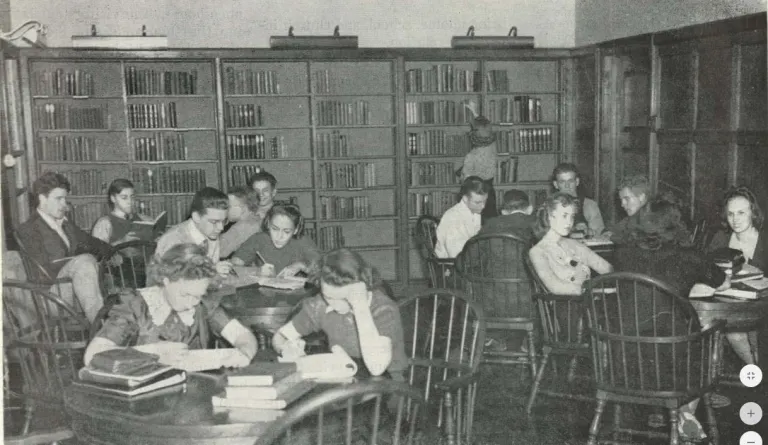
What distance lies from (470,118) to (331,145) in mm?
1294

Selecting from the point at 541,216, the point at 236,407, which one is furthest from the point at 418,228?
the point at 236,407

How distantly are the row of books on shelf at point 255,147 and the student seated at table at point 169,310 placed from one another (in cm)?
410

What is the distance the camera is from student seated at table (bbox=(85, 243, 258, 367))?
2475 millimetres

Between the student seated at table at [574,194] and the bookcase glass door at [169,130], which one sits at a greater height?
the bookcase glass door at [169,130]

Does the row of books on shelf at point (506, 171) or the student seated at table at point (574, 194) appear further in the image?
the row of books on shelf at point (506, 171)

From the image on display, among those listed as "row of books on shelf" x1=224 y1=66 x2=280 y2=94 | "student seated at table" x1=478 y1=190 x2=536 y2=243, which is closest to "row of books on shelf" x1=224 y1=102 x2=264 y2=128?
"row of books on shelf" x1=224 y1=66 x2=280 y2=94

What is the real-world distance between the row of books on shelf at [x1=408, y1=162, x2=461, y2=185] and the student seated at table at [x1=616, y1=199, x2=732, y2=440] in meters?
3.59

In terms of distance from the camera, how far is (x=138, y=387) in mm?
2070

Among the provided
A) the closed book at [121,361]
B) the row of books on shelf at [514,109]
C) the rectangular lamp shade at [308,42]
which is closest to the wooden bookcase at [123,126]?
the rectangular lamp shade at [308,42]

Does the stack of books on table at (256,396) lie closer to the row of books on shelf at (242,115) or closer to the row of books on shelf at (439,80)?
the row of books on shelf at (242,115)

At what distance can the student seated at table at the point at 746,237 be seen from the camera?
3768 mm

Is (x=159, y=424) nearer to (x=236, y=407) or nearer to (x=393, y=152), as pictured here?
(x=236, y=407)

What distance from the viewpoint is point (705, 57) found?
5.30 metres

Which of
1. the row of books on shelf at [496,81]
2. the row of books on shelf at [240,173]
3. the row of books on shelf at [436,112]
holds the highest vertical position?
the row of books on shelf at [496,81]
